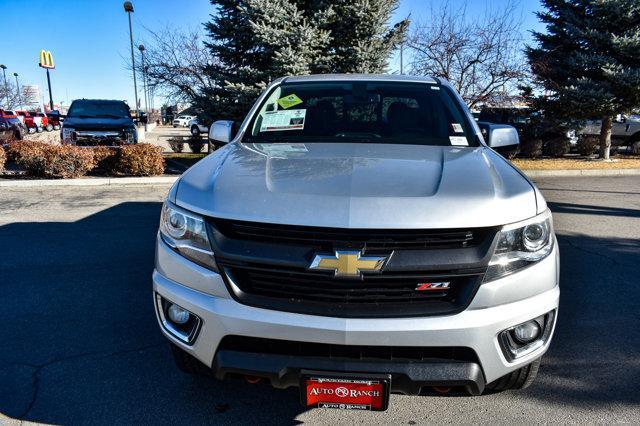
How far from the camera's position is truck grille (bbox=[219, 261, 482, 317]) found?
6.61ft

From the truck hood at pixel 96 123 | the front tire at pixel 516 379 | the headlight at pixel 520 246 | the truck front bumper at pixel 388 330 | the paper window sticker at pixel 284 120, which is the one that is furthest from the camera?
the truck hood at pixel 96 123

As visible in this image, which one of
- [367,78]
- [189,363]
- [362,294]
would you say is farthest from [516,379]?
[367,78]

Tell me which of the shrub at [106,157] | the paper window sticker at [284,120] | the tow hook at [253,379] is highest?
the paper window sticker at [284,120]

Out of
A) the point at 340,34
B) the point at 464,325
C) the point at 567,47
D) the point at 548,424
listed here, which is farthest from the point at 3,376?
the point at 567,47

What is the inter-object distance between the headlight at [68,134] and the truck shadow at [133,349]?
24.9 ft

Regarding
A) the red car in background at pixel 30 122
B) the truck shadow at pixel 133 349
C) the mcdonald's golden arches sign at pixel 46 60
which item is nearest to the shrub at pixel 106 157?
the truck shadow at pixel 133 349

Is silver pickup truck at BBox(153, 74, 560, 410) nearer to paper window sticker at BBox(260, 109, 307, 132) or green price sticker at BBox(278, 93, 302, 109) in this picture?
paper window sticker at BBox(260, 109, 307, 132)

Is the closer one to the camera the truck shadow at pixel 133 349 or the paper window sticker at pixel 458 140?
the truck shadow at pixel 133 349

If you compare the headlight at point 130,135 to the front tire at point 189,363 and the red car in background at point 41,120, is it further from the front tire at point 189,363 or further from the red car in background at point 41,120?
the red car in background at point 41,120

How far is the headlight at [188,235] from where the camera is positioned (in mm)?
2170

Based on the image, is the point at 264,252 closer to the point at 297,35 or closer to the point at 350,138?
the point at 350,138

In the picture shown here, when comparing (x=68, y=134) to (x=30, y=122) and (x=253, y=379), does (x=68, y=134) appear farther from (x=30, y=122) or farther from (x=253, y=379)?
(x=30, y=122)

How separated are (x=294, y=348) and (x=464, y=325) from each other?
Answer: 0.70 meters

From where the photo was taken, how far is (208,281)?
2135 millimetres
